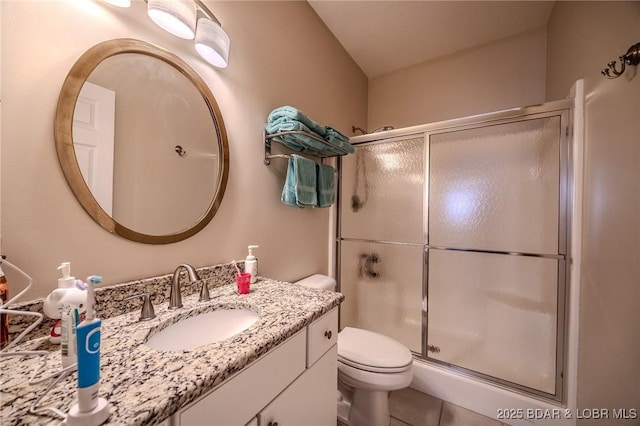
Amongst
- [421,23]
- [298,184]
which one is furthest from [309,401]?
[421,23]

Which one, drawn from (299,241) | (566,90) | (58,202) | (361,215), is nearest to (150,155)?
(58,202)

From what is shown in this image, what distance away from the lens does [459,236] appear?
5.37 ft

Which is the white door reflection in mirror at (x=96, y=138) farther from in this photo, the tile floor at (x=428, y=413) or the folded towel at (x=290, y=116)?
the tile floor at (x=428, y=413)

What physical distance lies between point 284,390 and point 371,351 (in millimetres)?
719

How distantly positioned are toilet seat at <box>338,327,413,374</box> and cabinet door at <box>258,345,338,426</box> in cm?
28

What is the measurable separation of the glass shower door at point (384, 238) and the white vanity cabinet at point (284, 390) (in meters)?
1.02

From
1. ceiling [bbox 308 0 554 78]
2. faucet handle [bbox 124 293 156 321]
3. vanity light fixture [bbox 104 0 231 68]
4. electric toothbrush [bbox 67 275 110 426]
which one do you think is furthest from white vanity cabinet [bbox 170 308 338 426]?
ceiling [bbox 308 0 554 78]

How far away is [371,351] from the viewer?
4.26 feet

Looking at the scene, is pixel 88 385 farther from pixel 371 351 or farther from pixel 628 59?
pixel 628 59

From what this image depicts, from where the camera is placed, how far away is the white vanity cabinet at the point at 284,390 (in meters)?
0.53

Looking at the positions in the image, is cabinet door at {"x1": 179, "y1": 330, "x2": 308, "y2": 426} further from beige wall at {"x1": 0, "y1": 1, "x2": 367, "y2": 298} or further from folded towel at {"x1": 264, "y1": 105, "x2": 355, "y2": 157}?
folded towel at {"x1": 264, "y1": 105, "x2": 355, "y2": 157}

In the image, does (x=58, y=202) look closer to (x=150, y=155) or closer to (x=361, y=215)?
(x=150, y=155)

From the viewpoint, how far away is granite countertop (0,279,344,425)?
413 millimetres

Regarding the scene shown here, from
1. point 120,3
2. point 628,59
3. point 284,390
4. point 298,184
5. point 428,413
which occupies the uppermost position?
point 120,3
